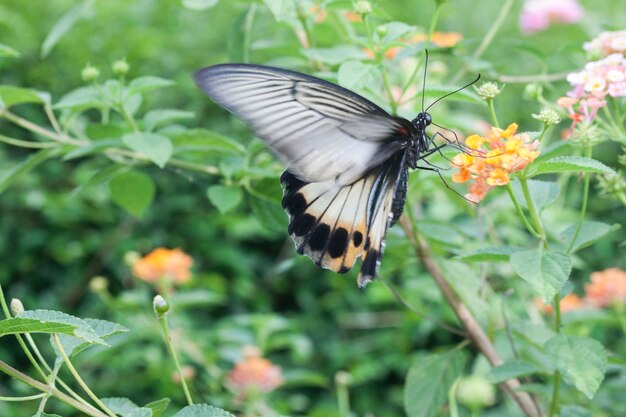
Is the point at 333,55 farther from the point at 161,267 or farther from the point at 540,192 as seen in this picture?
the point at 161,267

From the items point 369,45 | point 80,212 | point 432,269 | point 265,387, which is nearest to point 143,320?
point 265,387

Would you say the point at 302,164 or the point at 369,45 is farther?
the point at 369,45

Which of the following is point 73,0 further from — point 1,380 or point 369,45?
point 369,45

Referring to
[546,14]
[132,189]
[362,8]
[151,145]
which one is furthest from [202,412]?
[546,14]

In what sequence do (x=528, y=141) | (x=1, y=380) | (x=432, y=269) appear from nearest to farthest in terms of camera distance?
1. (x=528, y=141)
2. (x=432, y=269)
3. (x=1, y=380)

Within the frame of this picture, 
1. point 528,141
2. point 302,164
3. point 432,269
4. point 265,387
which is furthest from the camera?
point 265,387

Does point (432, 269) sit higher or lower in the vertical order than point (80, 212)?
higher

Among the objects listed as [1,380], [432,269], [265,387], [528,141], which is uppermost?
[528,141]

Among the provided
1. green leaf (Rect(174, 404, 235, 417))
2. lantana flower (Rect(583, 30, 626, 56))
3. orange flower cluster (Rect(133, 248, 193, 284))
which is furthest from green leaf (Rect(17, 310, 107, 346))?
orange flower cluster (Rect(133, 248, 193, 284))
